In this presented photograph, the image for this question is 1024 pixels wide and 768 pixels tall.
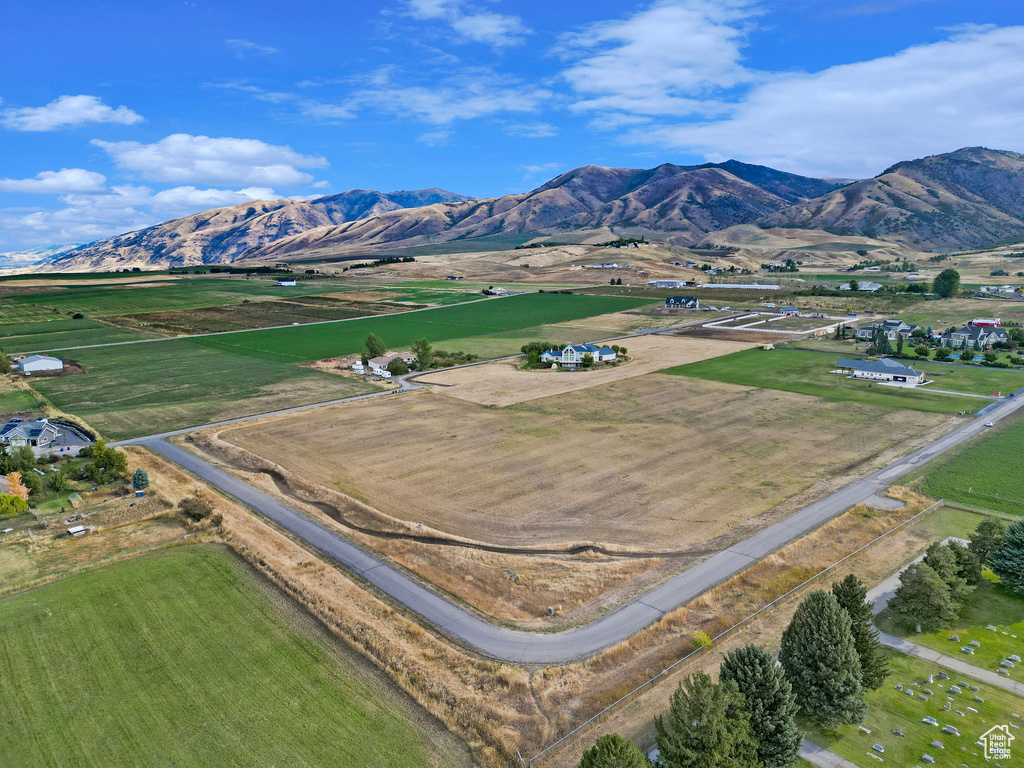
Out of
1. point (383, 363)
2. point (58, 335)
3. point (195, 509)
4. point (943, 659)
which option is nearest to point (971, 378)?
point (943, 659)

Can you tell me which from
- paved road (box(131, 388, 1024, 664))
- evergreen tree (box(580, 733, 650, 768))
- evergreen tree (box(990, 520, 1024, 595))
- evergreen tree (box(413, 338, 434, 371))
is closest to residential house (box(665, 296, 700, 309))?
evergreen tree (box(413, 338, 434, 371))

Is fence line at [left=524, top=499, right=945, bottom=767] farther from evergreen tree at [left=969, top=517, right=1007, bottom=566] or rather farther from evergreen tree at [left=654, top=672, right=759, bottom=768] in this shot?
evergreen tree at [left=969, top=517, right=1007, bottom=566]

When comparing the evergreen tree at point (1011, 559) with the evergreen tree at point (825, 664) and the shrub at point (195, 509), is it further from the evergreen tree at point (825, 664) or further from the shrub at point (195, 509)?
the shrub at point (195, 509)

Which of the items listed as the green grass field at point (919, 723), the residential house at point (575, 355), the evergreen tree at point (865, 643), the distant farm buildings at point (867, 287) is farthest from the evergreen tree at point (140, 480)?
the distant farm buildings at point (867, 287)

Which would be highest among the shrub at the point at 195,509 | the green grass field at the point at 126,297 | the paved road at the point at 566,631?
the green grass field at the point at 126,297

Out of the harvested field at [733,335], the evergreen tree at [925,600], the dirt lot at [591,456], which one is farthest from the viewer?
the harvested field at [733,335]

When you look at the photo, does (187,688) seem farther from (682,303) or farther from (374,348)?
(682,303)

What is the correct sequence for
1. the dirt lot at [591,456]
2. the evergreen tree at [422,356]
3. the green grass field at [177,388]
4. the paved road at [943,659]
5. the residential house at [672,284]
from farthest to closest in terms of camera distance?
the residential house at [672,284] → the evergreen tree at [422,356] → the green grass field at [177,388] → the dirt lot at [591,456] → the paved road at [943,659]
